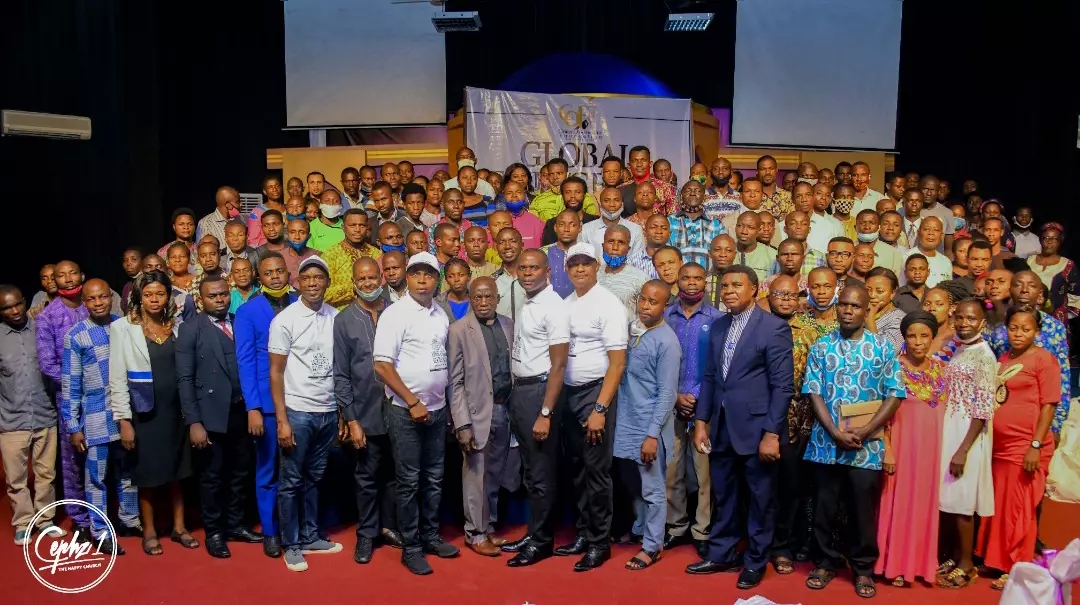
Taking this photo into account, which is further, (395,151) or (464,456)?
(395,151)

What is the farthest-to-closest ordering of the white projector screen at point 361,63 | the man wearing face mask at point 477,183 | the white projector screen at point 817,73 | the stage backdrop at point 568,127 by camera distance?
the white projector screen at point 361,63 < the white projector screen at point 817,73 < the stage backdrop at point 568,127 < the man wearing face mask at point 477,183

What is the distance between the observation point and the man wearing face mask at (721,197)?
7.50 meters

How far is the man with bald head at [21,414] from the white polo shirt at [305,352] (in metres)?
1.65

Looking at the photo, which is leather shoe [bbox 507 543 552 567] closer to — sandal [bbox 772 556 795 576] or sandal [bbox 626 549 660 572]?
sandal [bbox 626 549 660 572]

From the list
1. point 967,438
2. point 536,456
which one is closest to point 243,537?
point 536,456

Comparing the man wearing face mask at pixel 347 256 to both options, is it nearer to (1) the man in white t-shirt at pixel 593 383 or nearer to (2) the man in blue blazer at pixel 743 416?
(1) the man in white t-shirt at pixel 593 383

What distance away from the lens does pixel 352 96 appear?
11.2m

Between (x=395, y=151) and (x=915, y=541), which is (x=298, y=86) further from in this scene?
(x=915, y=541)

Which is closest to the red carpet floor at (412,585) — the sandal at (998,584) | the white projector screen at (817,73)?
the sandal at (998,584)

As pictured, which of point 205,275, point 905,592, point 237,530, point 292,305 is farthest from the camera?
point 205,275

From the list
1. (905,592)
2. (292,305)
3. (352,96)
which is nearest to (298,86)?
(352,96)

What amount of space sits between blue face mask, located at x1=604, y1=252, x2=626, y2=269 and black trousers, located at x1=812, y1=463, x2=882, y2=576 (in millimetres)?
1776

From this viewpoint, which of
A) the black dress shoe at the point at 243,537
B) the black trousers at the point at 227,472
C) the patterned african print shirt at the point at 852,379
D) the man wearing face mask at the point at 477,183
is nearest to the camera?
the patterned african print shirt at the point at 852,379

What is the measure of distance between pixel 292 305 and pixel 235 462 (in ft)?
3.53
